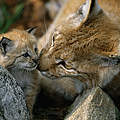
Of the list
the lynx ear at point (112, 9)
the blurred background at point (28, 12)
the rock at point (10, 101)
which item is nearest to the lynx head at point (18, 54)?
the rock at point (10, 101)

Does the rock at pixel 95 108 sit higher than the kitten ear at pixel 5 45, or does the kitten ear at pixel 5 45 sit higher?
the kitten ear at pixel 5 45

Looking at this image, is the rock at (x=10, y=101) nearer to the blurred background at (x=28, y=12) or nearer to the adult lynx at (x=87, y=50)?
the adult lynx at (x=87, y=50)

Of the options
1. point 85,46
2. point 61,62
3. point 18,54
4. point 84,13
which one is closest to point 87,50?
point 85,46

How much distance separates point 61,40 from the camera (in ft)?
11.6

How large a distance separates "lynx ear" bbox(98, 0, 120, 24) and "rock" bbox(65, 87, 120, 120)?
0.88 meters

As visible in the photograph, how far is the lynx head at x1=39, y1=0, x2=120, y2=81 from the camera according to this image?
135 inches

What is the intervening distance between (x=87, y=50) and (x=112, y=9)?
86 cm

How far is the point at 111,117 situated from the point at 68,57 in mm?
776

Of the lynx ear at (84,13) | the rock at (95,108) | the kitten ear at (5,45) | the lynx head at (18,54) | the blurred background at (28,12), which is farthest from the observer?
the blurred background at (28,12)

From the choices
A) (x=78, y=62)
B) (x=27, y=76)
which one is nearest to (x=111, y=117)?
(x=78, y=62)

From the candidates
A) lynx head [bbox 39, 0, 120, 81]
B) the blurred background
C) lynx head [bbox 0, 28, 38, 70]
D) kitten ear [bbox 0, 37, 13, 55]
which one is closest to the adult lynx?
lynx head [bbox 39, 0, 120, 81]

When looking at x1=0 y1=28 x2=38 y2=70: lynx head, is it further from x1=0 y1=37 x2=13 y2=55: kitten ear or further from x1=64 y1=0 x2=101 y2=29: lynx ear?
x1=64 y1=0 x2=101 y2=29: lynx ear

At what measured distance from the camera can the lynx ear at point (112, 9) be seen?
383 centimetres

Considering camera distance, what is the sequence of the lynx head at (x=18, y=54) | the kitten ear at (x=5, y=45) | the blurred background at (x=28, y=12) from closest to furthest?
the kitten ear at (x=5, y=45) < the lynx head at (x=18, y=54) < the blurred background at (x=28, y=12)
